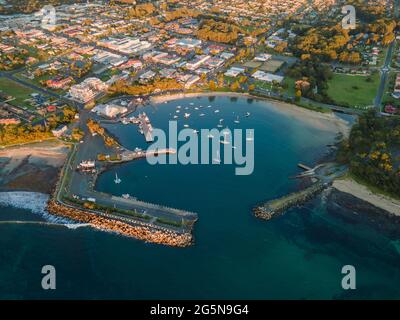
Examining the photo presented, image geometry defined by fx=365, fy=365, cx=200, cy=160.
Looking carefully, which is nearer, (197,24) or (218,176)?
(218,176)

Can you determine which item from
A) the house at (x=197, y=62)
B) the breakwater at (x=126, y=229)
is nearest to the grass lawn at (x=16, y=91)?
the breakwater at (x=126, y=229)

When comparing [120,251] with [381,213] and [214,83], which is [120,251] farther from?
[214,83]

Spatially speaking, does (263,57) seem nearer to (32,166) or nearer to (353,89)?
(353,89)

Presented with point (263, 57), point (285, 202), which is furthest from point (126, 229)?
point (263, 57)

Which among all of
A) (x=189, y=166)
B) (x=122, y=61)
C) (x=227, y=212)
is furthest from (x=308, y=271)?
(x=122, y=61)

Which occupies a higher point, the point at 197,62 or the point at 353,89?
the point at 197,62

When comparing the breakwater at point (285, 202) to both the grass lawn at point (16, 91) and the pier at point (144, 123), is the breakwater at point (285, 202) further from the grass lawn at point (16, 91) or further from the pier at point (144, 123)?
the grass lawn at point (16, 91)
